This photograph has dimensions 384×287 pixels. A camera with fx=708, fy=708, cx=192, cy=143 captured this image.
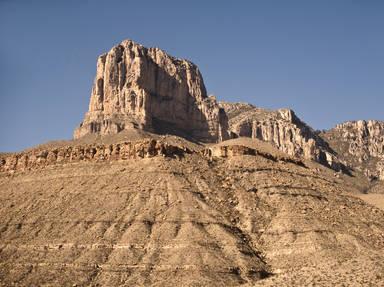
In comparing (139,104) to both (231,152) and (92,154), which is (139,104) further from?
(231,152)

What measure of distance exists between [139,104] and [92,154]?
271 feet

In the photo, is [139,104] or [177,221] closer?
[177,221]

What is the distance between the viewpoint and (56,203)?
89.8m

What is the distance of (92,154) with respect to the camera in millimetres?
102188

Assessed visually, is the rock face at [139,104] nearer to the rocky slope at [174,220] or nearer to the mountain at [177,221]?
the mountain at [177,221]

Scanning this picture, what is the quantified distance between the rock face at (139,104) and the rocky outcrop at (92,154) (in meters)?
66.9

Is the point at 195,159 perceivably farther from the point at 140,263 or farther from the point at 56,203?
the point at 140,263

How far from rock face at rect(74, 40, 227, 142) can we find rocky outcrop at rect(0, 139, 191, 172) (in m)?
66.9

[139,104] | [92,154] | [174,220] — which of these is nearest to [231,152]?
[92,154]

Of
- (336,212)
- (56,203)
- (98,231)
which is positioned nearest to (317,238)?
(336,212)

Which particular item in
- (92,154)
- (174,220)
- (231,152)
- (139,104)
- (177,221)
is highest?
(139,104)

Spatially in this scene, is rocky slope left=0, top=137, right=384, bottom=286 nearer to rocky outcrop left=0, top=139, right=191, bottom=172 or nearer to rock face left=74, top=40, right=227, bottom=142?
rocky outcrop left=0, top=139, right=191, bottom=172

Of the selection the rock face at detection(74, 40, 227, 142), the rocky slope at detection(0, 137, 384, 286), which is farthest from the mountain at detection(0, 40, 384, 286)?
the rock face at detection(74, 40, 227, 142)

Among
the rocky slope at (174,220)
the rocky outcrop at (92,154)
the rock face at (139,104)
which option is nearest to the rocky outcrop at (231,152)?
the rocky slope at (174,220)
